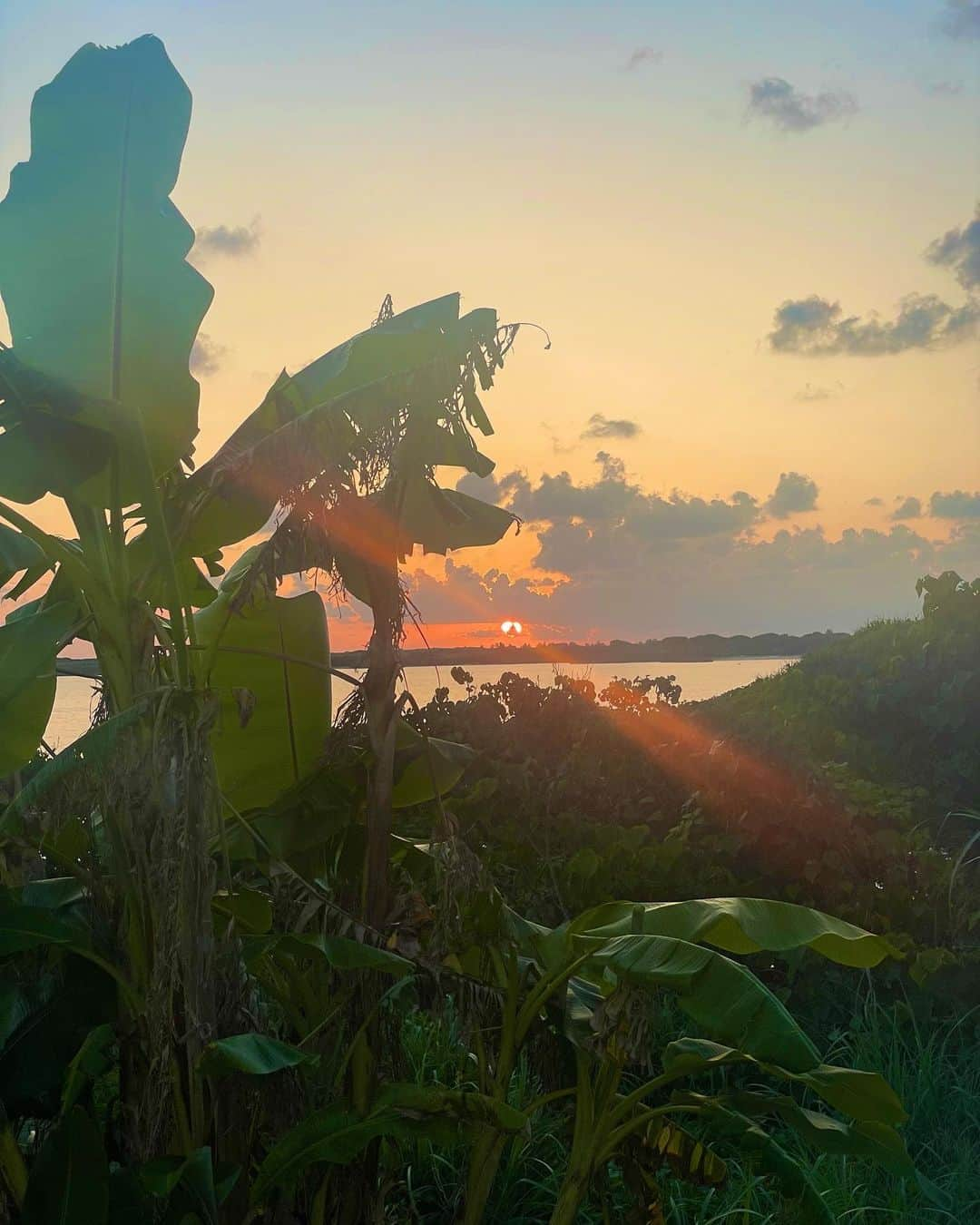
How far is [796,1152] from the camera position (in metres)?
4.64

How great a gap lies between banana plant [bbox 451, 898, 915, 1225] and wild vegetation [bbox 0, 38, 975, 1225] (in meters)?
0.01

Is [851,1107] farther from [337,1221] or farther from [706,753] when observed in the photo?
[706,753]

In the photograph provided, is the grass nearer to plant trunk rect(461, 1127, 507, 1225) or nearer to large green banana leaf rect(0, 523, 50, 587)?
plant trunk rect(461, 1127, 507, 1225)

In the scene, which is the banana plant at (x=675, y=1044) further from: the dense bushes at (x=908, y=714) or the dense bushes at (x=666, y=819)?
the dense bushes at (x=908, y=714)

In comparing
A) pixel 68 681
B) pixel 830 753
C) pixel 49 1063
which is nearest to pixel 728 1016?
pixel 49 1063

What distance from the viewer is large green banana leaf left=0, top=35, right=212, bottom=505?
3568 millimetres

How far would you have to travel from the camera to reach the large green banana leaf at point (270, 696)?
4055mm

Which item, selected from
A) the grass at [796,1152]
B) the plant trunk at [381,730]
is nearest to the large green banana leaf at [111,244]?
the plant trunk at [381,730]

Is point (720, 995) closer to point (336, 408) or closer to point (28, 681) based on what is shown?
point (336, 408)

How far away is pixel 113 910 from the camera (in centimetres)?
308

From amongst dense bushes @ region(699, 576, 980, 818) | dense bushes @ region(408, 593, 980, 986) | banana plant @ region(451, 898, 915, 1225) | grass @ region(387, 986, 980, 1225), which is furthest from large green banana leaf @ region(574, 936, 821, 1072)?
dense bushes @ region(699, 576, 980, 818)

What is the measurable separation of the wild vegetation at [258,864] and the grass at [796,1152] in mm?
60

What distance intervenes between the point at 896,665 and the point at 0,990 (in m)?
8.36

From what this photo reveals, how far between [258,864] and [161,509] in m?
1.15
